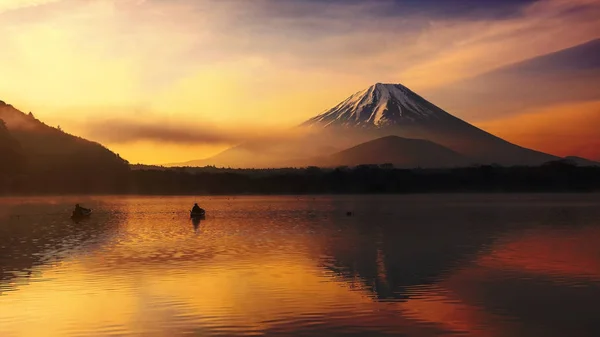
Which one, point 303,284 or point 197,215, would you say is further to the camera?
point 197,215

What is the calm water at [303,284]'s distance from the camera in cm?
1798

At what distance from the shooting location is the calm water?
59.0ft

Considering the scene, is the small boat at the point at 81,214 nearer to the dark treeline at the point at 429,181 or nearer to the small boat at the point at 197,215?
the small boat at the point at 197,215

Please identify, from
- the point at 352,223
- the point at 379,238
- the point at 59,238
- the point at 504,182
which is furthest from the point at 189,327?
the point at 504,182

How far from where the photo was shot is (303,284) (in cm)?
2455

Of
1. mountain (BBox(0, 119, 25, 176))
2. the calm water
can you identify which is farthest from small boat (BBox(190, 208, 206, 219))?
mountain (BBox(0, 119, 25, 176))

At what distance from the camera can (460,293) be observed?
2234 cm

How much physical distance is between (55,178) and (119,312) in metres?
178

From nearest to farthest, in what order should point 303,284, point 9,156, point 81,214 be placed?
point 303,284, point 81,214, point 9,156

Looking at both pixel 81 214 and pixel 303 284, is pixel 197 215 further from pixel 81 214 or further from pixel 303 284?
pixel 303 284

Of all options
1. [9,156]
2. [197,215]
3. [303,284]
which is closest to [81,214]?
[197,215]

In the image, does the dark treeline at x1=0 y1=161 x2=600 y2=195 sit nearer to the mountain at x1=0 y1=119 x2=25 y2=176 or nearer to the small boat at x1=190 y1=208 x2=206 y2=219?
the mountain at x1=0 y1=119 x2=25 y2=176

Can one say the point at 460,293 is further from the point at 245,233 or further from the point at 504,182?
the point at 504,182

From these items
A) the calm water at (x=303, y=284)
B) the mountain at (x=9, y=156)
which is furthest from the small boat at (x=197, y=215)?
the mountain at (x=9, y=156)
